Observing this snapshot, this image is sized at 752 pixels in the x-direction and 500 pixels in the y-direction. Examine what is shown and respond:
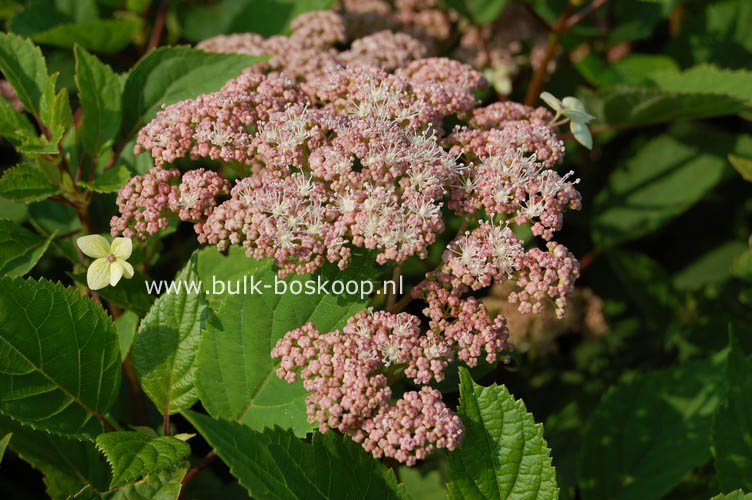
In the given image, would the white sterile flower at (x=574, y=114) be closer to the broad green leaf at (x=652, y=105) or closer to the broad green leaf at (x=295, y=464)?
the broad green leaf at (x=652, y=105)

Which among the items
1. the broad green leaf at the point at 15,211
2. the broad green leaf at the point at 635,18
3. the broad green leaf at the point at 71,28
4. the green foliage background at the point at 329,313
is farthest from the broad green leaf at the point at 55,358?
the broad green leaf at the point at 635,18

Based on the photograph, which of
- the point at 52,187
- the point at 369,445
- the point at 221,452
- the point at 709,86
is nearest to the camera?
the point at 221,452

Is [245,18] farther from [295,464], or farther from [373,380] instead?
[295,464]

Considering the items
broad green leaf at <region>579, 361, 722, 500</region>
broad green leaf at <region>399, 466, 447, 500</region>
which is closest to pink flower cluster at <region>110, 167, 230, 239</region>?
broad green leaf at <region>399, 466, 447, 500</region>

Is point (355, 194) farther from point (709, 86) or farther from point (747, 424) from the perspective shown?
point (709, 86)

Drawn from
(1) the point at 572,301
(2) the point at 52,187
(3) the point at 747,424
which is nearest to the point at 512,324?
(1) the point at 572,301

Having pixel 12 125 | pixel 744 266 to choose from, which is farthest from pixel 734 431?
pixel 12 125
